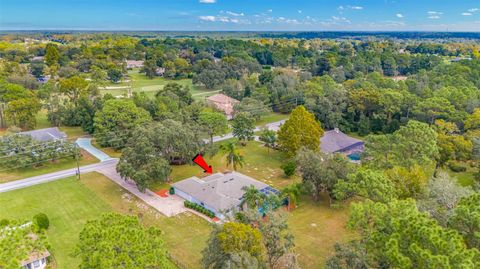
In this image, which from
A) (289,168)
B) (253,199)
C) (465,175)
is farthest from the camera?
(465,175)

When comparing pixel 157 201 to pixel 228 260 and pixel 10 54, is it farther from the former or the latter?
pixel 10 54

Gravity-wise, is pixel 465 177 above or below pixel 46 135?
below

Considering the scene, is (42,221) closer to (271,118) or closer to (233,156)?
(233,156)

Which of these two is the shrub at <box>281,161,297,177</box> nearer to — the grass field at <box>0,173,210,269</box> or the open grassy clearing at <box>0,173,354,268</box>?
the open grassy clearing at <box>0,173,354,268</box>

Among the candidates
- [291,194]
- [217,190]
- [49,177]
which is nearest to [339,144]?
[291,194]

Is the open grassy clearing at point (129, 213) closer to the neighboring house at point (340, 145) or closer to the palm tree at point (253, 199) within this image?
the palm tree at point (253, 199)
